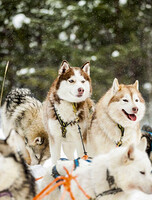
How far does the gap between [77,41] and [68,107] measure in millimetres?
5580

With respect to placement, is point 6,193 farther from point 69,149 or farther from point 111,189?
point 69,149

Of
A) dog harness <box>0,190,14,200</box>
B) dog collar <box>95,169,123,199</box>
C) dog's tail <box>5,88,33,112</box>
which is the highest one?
dog's tail <box>5,88,33,112</box>

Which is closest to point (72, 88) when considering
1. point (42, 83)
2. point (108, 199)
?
point (108, 199)

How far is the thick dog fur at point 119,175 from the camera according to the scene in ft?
3.33

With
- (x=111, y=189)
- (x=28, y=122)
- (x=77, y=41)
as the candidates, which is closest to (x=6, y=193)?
(x=111, y=189)

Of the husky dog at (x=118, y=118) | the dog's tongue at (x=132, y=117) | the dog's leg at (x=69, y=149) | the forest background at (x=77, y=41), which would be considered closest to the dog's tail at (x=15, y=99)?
the dog's leg at (x=69, y=149)

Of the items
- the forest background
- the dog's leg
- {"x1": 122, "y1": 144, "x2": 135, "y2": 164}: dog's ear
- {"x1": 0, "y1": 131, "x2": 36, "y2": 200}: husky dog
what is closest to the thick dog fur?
{"x1": 122, "y1": 144, "x2": 135, "y2": 164}: dog's ear

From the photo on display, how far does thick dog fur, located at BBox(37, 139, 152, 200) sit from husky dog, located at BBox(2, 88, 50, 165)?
53.4 inches

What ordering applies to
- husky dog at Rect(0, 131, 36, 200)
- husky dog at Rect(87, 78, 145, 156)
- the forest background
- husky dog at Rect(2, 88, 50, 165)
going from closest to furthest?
husky dog at Rect(0, 131, 36, 200), husky dog at Rect(87, 78, 145, 156), husky dog at Rect(2, 88, 50, 165), the forest background

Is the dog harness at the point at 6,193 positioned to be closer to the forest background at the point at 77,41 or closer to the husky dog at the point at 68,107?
the husky dog at the point at 68,107

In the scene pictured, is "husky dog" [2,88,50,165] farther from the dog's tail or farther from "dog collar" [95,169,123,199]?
"dog collar" [95,169,123,199]

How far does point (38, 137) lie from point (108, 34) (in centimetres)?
581

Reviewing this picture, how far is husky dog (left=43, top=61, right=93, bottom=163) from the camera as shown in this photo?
6.40 feet

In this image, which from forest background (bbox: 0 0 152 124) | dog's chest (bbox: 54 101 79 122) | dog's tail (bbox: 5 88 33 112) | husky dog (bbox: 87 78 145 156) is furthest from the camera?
forest background (bbox: 0 0 152 124)
